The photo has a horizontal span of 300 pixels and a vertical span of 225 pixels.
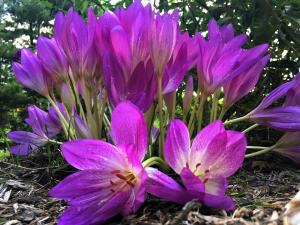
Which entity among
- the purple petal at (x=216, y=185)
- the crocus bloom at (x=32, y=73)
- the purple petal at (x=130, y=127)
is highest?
the crocus bloom at (x=32, y=73)

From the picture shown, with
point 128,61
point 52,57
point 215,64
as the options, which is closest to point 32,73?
→ point 52,57

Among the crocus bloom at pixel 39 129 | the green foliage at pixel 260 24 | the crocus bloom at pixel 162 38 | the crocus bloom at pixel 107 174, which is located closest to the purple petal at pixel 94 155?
the crocus bloom at pixel 107 174

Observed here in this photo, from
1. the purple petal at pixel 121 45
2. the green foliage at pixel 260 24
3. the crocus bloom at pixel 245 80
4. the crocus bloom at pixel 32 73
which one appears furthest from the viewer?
the green foliage at pixel 260 24

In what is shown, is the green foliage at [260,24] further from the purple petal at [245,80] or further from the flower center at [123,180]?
the flower center at [123,180]

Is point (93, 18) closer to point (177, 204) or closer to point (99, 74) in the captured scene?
point (99, 74)

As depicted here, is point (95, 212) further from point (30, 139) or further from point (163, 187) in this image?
point (30, 139)

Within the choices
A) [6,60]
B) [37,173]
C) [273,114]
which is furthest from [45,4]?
[273,114]

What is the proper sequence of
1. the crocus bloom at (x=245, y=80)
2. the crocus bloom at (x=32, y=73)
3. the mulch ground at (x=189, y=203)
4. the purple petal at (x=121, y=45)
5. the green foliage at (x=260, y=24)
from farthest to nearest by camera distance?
the green foliage at (x=260, y=24) < the crocus bloom at (x=32, y=73) < the crocus bloom at (x=245, y=80) < the purple petal at (x=121, y=45) < the mulch ground at (x=189, y=203)

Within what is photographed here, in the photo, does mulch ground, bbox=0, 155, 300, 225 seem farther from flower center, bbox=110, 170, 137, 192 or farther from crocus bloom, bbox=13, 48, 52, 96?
crocus bloom, bbox=13, 48, 52, 96
